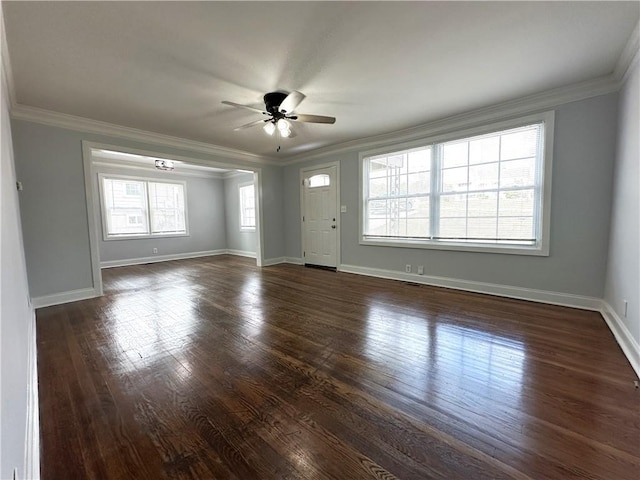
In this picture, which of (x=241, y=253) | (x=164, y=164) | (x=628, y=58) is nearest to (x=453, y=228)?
(x=628, y=58)

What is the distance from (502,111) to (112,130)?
5477 mm

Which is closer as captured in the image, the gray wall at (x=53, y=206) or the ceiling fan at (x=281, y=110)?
the ceiling fan at (x=281, y=110)

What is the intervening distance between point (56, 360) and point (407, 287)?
4.05 metres

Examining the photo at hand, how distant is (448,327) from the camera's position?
2.73 meters

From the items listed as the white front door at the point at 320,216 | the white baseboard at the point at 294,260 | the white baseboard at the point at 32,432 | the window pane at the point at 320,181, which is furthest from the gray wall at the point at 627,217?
the white baseboard at the point at 294,260

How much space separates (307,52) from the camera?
2322 mm

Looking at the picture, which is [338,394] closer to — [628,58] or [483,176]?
[483,176]

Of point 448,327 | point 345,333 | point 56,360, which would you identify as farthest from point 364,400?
point 56,360

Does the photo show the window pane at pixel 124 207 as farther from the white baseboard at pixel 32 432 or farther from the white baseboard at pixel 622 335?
the white baseboard at pixel 622 335

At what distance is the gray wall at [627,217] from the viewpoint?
7.23ft

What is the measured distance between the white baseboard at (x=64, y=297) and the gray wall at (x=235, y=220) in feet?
13.1

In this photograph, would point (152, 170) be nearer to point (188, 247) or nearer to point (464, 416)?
point (188, 247)

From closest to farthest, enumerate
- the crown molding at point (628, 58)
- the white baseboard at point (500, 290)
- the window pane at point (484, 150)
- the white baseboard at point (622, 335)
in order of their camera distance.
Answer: the white baseboard at point (622, 335) → the crown molding at point (628, 58) → the white baseboard at point (500, 290) → the window pane at point (484, 150)

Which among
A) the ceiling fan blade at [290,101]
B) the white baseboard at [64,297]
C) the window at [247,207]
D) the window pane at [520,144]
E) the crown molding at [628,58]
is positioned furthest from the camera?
the window at [247,207]
